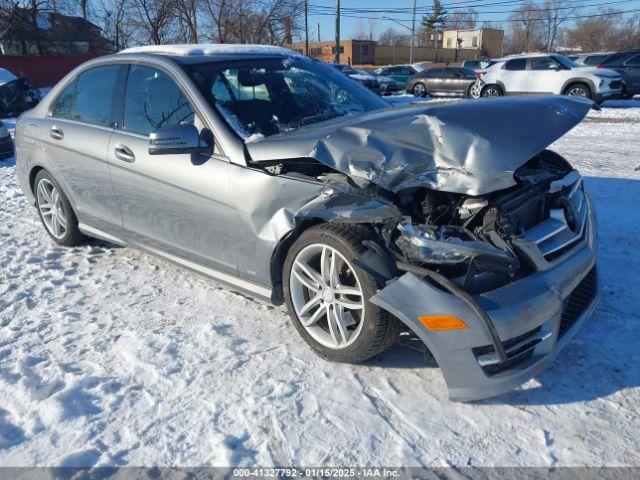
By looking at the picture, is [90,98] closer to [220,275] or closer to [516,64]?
[220,275]

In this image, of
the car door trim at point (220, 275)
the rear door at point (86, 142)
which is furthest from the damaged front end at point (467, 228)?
the rear door at point (86, 142)

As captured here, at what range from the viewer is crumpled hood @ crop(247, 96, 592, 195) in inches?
98.8

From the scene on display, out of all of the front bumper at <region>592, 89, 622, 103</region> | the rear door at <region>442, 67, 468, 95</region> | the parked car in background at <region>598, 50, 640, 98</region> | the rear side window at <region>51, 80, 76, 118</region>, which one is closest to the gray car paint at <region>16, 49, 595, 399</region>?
the rear side window at <region>51, 80, 76, 118</region>

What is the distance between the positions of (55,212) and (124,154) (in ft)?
5.19

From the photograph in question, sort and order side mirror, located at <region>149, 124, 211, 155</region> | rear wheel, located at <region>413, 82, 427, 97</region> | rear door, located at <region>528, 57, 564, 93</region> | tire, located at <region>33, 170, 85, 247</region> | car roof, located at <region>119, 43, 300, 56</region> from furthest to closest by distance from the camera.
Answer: rear wheel, located at <region>413, 82, 427, 97</region> < rear door, located at <region>528, 57, 564, 93</region> < tire, located at <region>33, 170, 85, 247</region> < car roof, located at <region>119, 43, 300, 56</region> < side mirror, located at <region>149, 124, 211, 155</region>

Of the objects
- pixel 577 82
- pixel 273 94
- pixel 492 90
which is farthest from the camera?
pixel 492 90

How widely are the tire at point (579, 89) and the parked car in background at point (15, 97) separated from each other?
16774mm

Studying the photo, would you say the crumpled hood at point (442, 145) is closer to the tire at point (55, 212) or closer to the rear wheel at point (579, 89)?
the tire at point (55, 212)

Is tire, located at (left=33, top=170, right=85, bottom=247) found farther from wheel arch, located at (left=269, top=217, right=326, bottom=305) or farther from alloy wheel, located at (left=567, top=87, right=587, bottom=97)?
alloy wheel, located at (left=567, top=87, right=587, bottom=97)

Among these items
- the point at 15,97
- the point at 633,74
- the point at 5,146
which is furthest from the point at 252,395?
the point at 633,74

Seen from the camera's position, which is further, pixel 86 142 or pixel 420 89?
pixel 420 89

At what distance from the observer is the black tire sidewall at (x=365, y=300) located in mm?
2613

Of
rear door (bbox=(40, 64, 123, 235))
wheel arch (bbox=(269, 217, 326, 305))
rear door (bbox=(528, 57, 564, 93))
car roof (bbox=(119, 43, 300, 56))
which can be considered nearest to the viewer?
wheel arch (bbox=(269, 217, 326, 305))

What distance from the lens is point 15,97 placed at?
53.9ft
